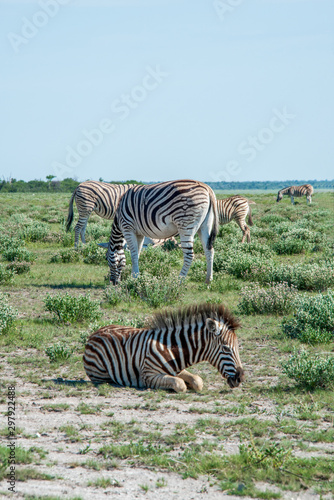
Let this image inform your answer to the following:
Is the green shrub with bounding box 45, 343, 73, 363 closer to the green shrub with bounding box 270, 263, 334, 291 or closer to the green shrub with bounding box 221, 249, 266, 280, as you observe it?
the green shrub with bounding box 270, 263, 334, 291

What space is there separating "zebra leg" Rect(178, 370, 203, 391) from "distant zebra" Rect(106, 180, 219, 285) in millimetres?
6041

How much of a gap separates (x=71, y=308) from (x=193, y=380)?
3667 mm

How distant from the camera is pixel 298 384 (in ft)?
21.7

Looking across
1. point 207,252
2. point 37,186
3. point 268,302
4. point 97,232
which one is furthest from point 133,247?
point 37,186

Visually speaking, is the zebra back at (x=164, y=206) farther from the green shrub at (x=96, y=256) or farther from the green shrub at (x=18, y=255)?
the green shrub at (x=18, y=255)

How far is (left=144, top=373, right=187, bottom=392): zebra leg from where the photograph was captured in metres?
6.32

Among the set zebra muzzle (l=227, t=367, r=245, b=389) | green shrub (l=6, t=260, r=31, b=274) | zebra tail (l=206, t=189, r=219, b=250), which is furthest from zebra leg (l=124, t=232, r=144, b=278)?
zebra muzzle (l=227, t=367, r=245, b=389)

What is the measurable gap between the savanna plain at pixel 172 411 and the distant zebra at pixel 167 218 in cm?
125

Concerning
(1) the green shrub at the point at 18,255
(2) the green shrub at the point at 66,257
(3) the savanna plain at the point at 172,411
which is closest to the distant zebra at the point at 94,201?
(2) the green shrub at the point at 66,257

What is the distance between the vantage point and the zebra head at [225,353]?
20.5ft

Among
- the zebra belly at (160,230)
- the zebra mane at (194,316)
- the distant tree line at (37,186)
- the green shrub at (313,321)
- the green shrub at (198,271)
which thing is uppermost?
the distant tree line at (37,186)

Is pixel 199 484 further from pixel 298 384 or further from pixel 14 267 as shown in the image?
pixel 14 267

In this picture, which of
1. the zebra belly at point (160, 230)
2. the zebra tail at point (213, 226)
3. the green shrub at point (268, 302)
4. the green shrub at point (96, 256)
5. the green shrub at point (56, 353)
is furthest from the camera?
the green shrub at point (96, 256)

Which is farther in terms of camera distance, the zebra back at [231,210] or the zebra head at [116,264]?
the zebra back at [231,210]
